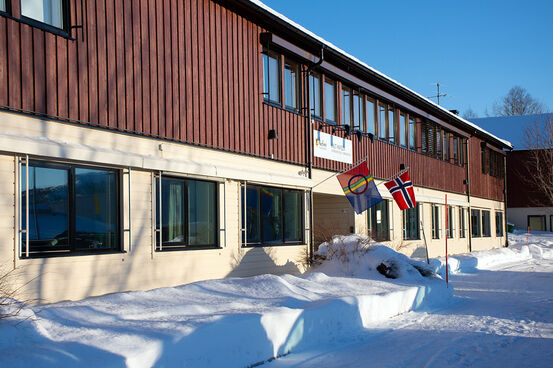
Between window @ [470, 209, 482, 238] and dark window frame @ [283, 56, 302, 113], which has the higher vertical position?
dark window frame @ [283, 56, 302, 113]

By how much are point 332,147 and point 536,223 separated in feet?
129

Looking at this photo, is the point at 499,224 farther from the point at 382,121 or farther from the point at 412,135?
the point at 382,121

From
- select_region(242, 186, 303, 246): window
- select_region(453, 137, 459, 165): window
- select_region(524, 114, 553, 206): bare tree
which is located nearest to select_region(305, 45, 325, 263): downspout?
select_region(242, 186, 303, 246): window

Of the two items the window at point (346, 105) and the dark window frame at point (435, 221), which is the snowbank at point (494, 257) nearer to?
the dark window frame at point (435, 221)

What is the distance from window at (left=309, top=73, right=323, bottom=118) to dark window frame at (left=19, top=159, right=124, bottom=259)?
312 inches

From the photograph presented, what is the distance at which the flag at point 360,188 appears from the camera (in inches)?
627

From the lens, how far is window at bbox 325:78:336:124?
18156mm

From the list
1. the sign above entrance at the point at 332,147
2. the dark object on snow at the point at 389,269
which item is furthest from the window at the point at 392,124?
the dark object on snow at the point at 389,269

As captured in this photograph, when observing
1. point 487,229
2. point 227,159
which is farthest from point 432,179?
point 227,159

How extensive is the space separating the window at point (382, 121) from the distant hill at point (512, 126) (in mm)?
33679

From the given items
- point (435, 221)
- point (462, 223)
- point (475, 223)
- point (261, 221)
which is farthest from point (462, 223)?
point (261, 221)

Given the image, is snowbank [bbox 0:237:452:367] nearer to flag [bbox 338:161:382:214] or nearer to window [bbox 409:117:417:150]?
flag [bbox 338:161:382:214]

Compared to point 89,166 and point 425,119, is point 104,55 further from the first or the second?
point 425,119

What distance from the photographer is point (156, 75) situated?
37.6 feet
